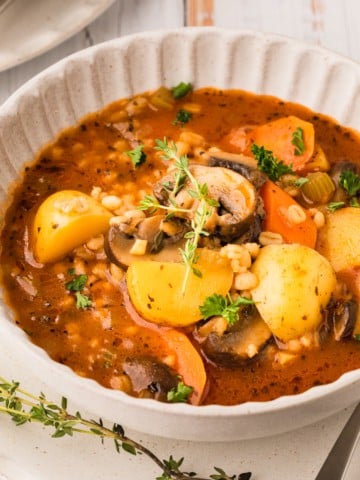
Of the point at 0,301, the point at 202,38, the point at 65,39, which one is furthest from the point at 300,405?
the point at 65,39

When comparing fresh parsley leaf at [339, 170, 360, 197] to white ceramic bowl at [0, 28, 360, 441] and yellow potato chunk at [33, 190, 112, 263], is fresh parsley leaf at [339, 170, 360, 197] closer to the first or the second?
white ceramic bowl at [0, 28, 360, 441]

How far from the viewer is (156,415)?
285 cm

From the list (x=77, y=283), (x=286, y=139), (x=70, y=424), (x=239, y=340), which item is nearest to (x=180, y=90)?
(x=286, y=139)

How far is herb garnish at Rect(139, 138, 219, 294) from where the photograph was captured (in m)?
3.08

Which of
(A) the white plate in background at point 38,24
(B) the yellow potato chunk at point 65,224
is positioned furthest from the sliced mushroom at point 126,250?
(A) the white plate in background at point 38,24

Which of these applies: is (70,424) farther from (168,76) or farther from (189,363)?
(168,76)

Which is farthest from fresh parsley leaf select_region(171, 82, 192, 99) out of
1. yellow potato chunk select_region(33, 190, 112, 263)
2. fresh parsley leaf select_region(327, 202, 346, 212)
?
fresh parsley leaf select_region(327, 202, 346, 212)

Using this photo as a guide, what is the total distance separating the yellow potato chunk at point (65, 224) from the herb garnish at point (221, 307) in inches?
24.8

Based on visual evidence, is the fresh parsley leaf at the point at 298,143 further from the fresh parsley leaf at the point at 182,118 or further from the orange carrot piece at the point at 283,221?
the fresh parsley leaf at the point at 182,118

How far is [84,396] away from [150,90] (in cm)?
179

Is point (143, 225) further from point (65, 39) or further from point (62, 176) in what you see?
point (65, 39)

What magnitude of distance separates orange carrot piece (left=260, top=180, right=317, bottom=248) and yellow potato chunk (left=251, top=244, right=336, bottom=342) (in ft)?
0.64

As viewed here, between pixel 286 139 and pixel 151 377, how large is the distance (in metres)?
1.36

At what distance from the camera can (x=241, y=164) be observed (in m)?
3.59
